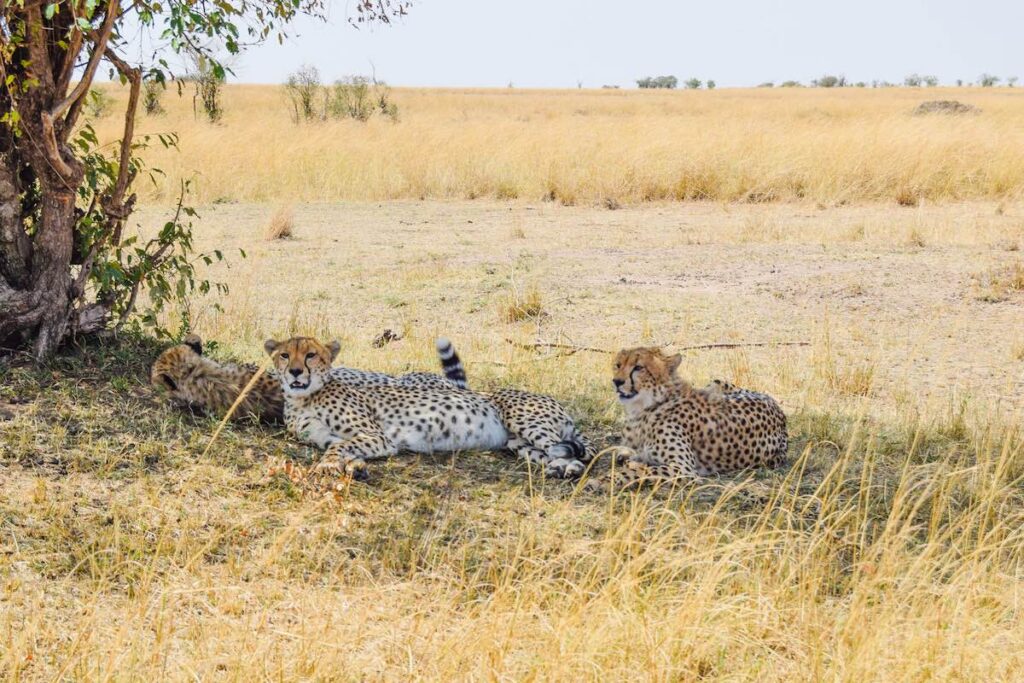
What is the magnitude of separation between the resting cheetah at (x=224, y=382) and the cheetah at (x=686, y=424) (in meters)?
0.72

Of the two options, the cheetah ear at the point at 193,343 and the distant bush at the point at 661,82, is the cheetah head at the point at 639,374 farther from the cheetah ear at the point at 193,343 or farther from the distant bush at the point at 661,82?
the distant bush at the point at 661,82

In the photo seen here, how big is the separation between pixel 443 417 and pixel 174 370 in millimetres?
1033

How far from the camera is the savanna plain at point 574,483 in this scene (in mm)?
2688

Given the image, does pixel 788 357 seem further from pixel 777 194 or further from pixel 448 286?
pixel 777 194

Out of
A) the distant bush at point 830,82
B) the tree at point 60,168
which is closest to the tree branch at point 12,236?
the tree at point 60,168

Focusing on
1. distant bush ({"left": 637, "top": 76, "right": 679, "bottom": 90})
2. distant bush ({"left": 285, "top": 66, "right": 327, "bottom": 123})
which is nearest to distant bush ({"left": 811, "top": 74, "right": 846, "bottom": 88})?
distant bush ({"left": 637, "top": 76, "right": 679, "bottom": 90})

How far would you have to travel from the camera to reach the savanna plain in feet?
8.82

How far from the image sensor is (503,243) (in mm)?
9359

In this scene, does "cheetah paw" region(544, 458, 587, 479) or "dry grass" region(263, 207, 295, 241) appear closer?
"cheetah paw" region(544, 458, 587, 479)

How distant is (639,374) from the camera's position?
427 centimetres

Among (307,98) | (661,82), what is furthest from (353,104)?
(661,82)

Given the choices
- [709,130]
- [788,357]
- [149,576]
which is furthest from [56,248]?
[709,130]

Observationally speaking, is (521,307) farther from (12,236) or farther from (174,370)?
(12,236)

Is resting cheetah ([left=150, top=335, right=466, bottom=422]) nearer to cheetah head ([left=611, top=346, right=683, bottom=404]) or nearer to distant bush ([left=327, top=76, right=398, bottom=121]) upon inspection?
cheetah head ([left=611, top=346, right=683, bottom=404])
